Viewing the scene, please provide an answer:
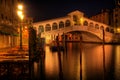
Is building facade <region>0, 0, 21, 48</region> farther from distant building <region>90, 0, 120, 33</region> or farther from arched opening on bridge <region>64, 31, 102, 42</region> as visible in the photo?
distant building <region>90, 0, 120, 33</region>

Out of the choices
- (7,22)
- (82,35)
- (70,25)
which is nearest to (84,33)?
(82,35)

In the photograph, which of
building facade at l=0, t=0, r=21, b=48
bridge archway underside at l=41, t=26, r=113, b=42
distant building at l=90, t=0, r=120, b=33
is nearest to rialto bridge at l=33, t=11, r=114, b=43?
bridge archway underside at l=41, t=26, r=113, b=42

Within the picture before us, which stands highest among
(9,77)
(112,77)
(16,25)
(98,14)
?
(98,14)

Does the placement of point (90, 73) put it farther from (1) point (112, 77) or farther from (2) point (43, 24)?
(2) point (43, 24)

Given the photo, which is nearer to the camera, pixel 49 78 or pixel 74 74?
pixel 49 78

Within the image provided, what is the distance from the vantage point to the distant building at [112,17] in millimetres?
50713

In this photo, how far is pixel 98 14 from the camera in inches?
2376

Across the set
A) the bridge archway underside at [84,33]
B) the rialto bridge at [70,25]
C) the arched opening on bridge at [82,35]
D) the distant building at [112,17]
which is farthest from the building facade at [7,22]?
the distant building at [112,17]

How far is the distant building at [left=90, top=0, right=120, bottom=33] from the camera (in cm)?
5071

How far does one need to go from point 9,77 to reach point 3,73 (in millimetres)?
312

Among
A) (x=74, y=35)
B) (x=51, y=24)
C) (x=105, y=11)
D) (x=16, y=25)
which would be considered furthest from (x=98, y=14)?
(x=16, y=25)

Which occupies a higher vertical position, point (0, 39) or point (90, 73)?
point (0, 39)

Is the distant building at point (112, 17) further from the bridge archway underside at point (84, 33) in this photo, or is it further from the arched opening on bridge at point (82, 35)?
the arched opening on bridge at point (82, 35)

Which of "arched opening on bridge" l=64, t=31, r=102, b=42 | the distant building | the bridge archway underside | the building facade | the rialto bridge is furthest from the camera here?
the distant building
